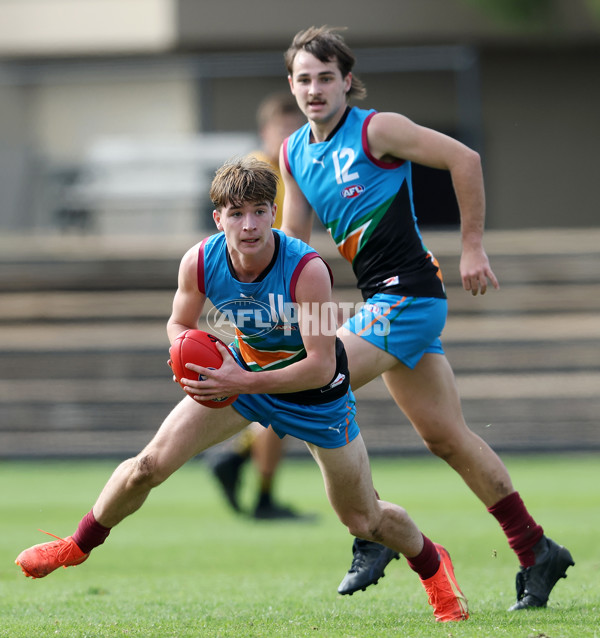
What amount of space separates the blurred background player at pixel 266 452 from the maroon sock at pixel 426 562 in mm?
2749

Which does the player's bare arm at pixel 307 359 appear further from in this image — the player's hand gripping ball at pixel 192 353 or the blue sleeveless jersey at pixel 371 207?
the blue sleeveless jersey at pixel 371 207

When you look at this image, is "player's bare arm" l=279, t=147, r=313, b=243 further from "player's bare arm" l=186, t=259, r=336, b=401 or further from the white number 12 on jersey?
"player's bare arm" l=186, t=259, r=336, b=401

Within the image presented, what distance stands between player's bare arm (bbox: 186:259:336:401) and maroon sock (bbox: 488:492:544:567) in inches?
43.6

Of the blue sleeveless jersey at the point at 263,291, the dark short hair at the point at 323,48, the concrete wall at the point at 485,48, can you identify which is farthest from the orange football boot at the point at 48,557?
the concrete wall at the point at 485,48

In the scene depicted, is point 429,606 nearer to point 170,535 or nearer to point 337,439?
point 337,439

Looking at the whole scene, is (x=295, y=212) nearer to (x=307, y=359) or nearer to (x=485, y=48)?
(x=307, y=359)

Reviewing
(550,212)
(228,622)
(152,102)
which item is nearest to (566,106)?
(550,212)

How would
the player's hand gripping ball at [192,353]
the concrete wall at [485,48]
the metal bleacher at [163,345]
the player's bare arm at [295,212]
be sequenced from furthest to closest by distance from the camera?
1. the concrete wall at [485,48]
2. the metal bleacher at [163,345]
3. the player's bare arm at [295,212]
4. the player's hand gripping ball at [192,353]

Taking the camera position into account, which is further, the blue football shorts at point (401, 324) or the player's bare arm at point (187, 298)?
the blue football shorts at point (401, 324)

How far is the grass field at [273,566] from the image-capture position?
13.6ft

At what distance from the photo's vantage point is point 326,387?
162 inches

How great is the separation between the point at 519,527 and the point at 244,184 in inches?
72.1

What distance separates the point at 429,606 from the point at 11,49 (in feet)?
38.4

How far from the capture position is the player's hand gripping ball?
3840mm
